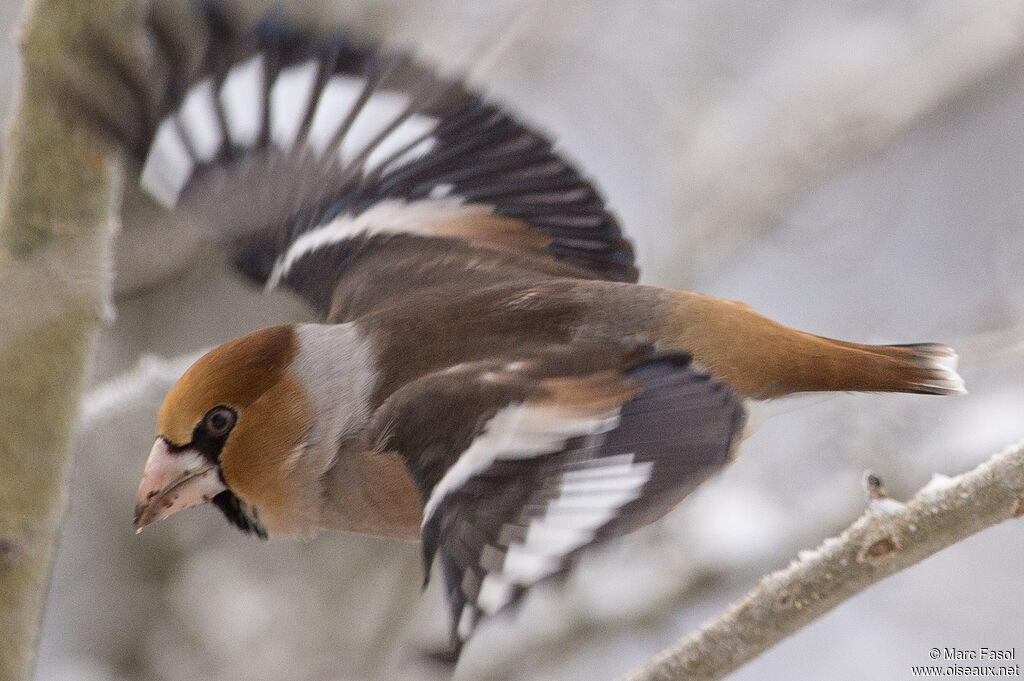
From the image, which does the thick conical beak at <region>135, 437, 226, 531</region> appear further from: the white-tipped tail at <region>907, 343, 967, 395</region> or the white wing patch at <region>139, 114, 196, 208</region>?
the white-tipped tail at <region>907, 343, 967, 395</region>

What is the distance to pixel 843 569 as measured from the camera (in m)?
1.76

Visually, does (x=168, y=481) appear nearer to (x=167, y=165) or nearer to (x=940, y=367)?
(x=167, y=165)

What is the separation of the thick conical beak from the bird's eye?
0.05 metres

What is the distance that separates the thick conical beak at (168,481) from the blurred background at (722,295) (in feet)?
2.19

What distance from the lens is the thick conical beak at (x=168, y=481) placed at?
1.91 meters

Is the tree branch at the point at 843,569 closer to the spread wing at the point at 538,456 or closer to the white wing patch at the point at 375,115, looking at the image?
the spread wing at the point at 538,456

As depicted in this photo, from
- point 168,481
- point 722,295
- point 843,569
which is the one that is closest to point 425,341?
point 168,481

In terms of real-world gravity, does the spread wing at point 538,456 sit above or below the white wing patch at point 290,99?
below

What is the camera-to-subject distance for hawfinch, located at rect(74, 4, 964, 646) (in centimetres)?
162

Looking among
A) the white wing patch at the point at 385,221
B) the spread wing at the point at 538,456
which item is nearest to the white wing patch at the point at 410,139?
the white wing patch at the point at 385,221

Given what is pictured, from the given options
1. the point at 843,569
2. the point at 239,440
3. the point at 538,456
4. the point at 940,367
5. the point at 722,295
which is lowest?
the point at 843,569

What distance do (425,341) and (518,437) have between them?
522mm

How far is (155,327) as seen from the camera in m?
4.62

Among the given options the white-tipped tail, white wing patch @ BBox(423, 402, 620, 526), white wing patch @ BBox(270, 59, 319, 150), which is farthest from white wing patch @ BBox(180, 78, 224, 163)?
the white-tipped tail
